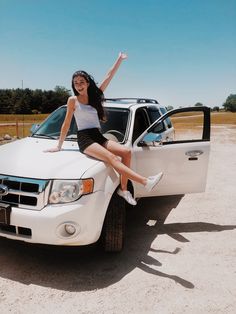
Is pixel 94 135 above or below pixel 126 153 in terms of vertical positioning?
above

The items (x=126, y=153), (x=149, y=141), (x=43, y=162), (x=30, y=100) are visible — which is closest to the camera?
(x=43, y=162)

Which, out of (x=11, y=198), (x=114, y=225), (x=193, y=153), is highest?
(x=193, y=153)

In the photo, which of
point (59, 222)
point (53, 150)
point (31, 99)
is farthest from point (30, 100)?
point (59, 222)

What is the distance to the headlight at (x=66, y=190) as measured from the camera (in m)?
3.15

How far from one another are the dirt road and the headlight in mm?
854

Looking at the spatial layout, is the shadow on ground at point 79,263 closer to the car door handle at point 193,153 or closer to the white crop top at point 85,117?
the car door handle at point 193,153

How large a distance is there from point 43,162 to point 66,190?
491 mm

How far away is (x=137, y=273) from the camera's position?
11.4 feet

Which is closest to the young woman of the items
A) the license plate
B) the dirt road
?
the dirt road

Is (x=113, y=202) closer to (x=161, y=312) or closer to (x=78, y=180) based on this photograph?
(x=78, y=180)

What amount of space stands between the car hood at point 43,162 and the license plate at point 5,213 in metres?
0.33

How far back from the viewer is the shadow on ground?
3307mm

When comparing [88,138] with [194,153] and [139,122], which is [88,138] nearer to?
[139,122]

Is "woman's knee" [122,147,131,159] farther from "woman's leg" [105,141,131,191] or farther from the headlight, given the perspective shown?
the headlight
